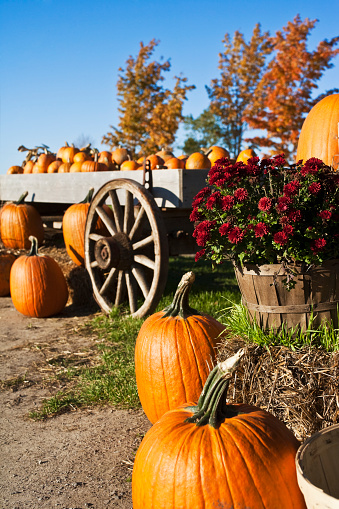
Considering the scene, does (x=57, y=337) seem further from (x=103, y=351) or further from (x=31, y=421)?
(x=31, y=421)

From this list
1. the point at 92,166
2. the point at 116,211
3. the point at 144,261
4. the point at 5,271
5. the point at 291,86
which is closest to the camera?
the point at 144,261

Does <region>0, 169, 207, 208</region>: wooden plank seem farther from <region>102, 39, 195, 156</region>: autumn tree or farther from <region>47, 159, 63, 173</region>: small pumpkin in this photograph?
<region>102, 39, 195, 156</region>: autumn tree

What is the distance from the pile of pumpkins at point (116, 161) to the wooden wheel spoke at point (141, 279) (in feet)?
3.71

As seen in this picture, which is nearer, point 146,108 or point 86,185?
point 86,185

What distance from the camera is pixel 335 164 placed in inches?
132

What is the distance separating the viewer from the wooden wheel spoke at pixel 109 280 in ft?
17.7

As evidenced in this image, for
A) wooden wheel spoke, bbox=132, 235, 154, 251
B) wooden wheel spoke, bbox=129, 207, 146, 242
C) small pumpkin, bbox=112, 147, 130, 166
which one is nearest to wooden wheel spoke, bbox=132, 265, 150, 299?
wooden wheel spoke, bbox=132, 235, 154, 251

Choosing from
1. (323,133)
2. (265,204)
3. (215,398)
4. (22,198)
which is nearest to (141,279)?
(323,133)

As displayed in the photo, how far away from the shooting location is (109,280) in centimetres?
545

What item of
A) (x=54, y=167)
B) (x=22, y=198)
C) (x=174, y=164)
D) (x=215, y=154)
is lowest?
(x=22, y=198)

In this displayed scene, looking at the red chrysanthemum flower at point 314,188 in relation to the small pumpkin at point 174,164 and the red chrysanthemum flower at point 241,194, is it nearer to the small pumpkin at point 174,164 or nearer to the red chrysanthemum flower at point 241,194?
the red chrysanthemum flower at point 241,194

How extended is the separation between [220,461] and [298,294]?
963mm

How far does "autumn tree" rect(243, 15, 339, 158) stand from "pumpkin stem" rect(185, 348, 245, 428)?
1266 cm

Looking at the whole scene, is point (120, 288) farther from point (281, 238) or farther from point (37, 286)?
point (281, 238)
